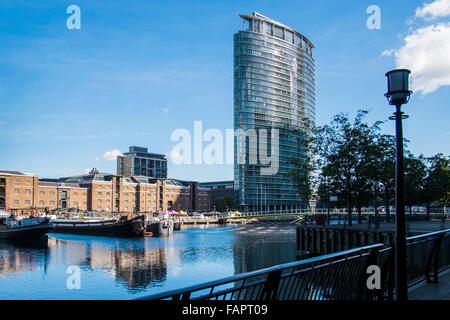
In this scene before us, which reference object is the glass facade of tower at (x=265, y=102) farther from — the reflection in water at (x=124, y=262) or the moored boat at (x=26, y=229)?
the reflection in water at (x=124, y=262)

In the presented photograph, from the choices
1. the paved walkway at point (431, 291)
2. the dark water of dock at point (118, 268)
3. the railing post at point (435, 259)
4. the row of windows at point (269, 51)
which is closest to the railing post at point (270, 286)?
the paved walkway at point (431, 291)

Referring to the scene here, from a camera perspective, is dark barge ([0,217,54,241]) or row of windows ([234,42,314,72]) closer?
dark barge ([0,217,54,241])

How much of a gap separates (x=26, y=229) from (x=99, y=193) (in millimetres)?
69692

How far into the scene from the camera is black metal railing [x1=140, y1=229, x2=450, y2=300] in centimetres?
596

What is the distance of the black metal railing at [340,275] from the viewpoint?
5.96 metres

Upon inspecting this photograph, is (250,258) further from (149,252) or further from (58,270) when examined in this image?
(58,270)

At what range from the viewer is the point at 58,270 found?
35.2m

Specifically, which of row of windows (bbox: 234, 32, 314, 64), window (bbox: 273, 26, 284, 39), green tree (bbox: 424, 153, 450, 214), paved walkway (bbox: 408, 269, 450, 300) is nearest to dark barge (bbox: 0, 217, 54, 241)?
paved walkway (bbox: 408, 269, 450, 300)

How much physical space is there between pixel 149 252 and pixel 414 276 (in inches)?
1661

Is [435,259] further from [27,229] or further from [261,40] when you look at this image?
[261,40]

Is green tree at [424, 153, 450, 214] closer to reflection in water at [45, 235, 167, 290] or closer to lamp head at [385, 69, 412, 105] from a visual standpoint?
reflection in water at [45, 235, 167, 290]

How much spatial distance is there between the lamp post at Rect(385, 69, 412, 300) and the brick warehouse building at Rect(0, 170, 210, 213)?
109 metres

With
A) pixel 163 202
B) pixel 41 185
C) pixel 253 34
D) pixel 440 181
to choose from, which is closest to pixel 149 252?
pixel 440 181
